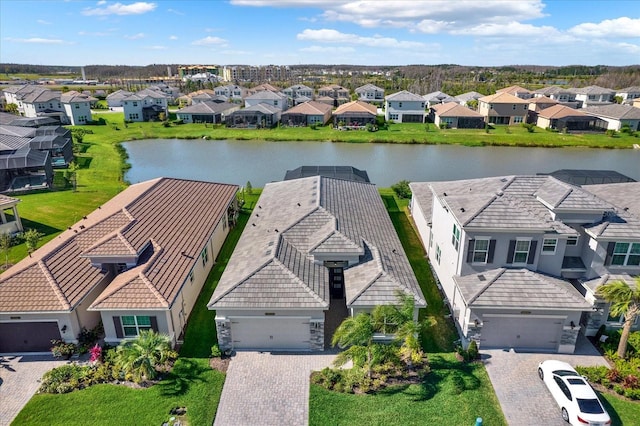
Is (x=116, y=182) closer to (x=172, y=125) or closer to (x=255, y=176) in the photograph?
(x=255, y=176)

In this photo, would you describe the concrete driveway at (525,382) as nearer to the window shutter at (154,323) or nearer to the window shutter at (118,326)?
the window shutter at (154,323)

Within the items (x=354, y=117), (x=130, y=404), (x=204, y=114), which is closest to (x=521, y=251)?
(x=130, y=404)

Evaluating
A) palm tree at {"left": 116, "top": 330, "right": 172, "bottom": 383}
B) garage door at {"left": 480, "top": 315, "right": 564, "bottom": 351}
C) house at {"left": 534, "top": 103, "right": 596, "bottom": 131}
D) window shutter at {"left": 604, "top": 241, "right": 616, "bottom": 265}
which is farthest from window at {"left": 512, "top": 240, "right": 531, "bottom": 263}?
Answer: house at {"left": 534, "top": 103, "right": 596, "bottom": 131}

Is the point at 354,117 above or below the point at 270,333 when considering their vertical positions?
above

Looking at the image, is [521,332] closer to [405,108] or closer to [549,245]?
[549,245]

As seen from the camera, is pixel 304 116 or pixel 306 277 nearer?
pixel 306 277

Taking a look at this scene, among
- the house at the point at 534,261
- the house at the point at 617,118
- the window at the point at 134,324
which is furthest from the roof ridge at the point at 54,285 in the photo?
the house at the point at 617,118
